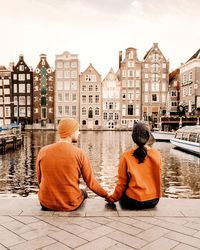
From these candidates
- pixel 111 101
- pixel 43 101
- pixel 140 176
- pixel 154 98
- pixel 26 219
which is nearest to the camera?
pixel 26 219

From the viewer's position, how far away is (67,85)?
69562 millimetres

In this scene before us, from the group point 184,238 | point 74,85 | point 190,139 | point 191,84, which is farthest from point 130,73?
point 184,238

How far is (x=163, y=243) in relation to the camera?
3.35 meters

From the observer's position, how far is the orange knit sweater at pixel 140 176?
452 centimetres

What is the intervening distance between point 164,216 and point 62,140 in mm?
1937

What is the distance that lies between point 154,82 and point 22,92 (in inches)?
1242

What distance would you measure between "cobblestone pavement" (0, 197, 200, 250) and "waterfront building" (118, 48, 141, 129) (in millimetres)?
62908

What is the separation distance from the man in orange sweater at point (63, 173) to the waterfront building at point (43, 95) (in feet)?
215

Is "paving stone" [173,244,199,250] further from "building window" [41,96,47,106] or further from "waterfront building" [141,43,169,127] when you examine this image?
"building window" [41,96,47,106]

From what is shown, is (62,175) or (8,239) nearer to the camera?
(8,239)

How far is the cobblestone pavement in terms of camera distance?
10.9ft

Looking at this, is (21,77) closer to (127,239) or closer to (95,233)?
(95,233)

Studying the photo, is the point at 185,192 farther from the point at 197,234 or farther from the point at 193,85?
the point at 193,85

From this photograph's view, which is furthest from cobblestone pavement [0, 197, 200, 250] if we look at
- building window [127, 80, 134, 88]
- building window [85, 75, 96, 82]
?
building window [85, 75, 96, 82]
